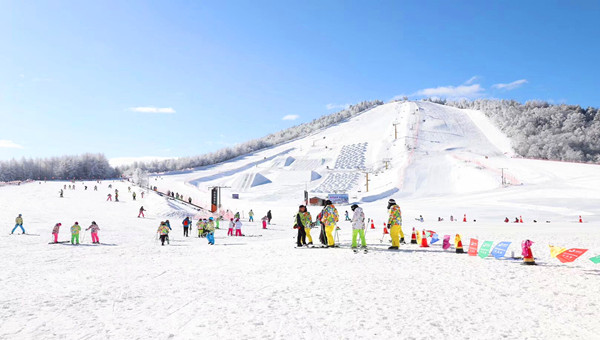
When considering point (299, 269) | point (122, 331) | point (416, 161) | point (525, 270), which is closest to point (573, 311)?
point (525, 270)

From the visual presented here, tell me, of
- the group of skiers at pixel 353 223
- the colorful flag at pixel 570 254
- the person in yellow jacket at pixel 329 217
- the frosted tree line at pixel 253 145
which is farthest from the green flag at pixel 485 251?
the frosted tree line at pixel 253 145

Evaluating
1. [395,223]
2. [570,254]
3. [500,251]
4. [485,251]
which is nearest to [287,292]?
[395,223]

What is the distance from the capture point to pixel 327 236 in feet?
44.3

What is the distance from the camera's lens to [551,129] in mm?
88625

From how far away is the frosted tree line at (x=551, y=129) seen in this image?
77562 mm

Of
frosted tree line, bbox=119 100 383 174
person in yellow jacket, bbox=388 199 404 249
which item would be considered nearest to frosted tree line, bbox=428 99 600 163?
frosted tree line, bbox=119 100 383 174

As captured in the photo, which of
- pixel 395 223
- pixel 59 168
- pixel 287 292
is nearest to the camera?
pixel 287 292

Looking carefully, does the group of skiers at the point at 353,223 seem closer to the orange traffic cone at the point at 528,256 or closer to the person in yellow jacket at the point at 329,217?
the person in yellow jacket at the point at 329,217

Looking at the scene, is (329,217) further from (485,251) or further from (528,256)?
(528,256)

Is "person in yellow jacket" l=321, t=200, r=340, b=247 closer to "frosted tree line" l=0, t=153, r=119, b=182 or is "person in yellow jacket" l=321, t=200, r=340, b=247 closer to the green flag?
the green flag

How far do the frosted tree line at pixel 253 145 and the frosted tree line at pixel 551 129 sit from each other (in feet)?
207

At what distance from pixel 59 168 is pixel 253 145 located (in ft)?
226

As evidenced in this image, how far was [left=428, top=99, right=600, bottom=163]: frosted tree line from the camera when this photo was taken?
7756cm

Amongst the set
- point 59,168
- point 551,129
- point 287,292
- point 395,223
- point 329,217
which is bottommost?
point 287,292
